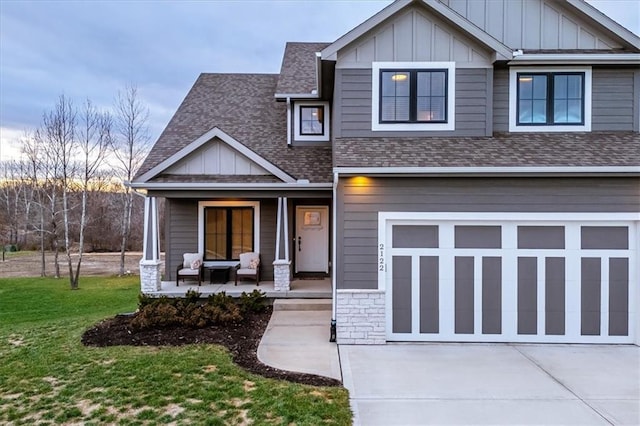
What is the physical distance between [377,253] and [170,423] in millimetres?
4055

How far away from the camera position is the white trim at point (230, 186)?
9.16 m

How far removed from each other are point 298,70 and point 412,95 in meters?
5.67

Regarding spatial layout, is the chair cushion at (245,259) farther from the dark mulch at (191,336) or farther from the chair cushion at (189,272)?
the dark mulch at (191,336)

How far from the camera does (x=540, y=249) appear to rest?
690 cm

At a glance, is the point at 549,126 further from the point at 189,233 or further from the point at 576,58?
the point at 189,233

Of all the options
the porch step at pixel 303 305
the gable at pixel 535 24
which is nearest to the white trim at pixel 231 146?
the porch step at pixel 303 305

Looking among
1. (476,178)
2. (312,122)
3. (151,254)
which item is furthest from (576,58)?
(151,254)

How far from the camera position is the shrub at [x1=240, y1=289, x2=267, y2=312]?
8.67m

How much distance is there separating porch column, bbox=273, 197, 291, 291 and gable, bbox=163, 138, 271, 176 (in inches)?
39.4

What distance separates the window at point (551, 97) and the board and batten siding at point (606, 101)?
0.24 m

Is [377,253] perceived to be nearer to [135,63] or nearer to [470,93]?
[470,93]

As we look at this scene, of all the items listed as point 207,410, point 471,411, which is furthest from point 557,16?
point 207,410

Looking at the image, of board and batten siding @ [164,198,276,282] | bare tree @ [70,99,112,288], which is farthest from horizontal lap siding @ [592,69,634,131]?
bare tree @ [70,99,112,288]

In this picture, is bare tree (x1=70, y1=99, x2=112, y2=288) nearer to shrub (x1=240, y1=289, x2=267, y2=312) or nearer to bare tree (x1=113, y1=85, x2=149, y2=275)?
bare tree (x1=113, y1=85, x2=149, y2=275)
